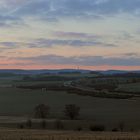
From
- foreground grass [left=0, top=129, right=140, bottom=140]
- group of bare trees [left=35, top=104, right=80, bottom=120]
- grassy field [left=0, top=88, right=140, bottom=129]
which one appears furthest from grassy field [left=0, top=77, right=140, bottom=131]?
foreground grass [left=0, top=129, right=140, bottom=140]

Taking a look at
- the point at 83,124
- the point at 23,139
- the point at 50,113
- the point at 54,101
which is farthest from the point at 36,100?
the point at 23,139

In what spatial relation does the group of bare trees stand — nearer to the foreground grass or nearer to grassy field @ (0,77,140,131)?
grassy field @ (0,77,140,131)

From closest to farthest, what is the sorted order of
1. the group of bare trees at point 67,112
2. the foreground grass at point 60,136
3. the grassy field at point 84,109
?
the foreground grass at point 60,136, the grassy field at point 84,109, the group of bare trees at point 67,112

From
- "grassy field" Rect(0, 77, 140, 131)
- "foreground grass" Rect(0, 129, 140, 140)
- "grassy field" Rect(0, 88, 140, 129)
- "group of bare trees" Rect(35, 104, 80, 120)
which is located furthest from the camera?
"group of bare trees" Rect(35, 104, 80, 120)

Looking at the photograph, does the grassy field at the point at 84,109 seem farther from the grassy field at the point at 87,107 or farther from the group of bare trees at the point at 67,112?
the group of bare trees at the point at 67,112

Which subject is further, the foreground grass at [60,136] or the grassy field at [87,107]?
the grassy field at [87,107]

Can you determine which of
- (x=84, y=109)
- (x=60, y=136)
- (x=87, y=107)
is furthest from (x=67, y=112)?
(x=60, y=136)

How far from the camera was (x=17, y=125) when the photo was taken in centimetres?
5288

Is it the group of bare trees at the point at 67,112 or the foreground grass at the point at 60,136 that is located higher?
the foreground grass at the point at 60,136

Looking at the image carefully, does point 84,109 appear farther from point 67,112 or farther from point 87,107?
point 67,112

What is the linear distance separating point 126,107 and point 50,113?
14541 mm

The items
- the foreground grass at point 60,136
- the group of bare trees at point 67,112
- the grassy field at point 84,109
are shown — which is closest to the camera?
the foreground grass at point 60,136

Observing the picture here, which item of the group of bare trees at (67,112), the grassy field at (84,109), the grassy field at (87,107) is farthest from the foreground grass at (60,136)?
the group of bare trees at (67,112)

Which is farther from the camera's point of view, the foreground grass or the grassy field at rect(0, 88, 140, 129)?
the grassy field at rect(0, 88, 140, 129)
